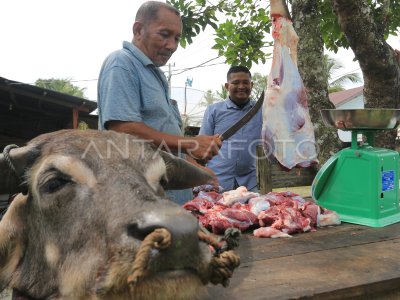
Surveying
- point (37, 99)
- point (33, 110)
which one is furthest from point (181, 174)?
point (33, 110)

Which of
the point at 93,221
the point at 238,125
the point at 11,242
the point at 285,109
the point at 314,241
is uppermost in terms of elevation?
the point at 285,109

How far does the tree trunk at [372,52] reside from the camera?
5.32m

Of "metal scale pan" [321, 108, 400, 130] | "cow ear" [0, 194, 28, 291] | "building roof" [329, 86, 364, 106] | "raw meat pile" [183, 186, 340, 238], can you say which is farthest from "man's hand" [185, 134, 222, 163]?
"building roof" [329, 86, 364, 106]

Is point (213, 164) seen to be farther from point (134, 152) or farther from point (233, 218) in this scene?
point (134, 152)

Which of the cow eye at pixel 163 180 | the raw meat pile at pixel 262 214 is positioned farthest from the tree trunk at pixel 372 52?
the cow eye at pixel 163 180

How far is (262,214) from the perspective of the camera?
315 cm

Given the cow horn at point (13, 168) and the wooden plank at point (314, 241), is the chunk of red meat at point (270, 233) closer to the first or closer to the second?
the wooden plank at point (314, 241)

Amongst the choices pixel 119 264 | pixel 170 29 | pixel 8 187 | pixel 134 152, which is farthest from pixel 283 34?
pixel 119 264

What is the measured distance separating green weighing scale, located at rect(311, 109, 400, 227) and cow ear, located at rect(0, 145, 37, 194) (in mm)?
2464

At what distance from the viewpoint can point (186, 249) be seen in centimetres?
146

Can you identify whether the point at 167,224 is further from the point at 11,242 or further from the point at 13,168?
the point at 11,242

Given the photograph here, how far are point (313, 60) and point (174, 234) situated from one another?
499cm

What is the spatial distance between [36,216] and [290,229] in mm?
1767

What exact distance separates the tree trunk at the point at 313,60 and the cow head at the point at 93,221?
12.1 feet
